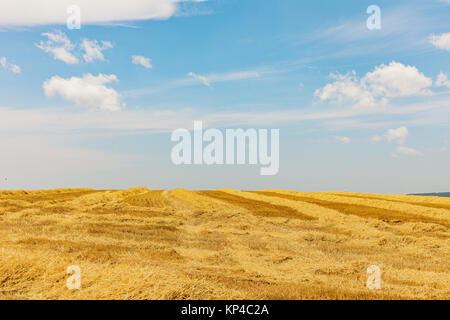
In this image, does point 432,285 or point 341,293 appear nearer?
point 341,293

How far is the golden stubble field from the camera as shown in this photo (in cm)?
811

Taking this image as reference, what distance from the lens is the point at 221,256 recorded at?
539 inches

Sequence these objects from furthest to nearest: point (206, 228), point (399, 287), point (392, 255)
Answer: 1. point (206, 228)
2. point (392, 255)
3. point (399, 287)

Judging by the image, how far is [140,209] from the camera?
2961 centimetres

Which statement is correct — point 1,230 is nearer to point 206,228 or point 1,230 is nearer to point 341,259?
point 206,228

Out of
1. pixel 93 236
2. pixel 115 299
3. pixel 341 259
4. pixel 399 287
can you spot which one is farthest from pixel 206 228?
pixel 115 299

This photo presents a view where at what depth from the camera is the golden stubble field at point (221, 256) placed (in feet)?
26.6
